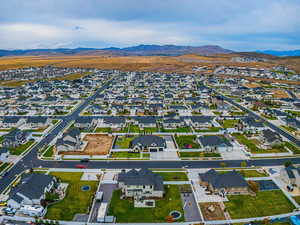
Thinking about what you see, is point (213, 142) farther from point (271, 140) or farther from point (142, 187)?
point (142, 187)

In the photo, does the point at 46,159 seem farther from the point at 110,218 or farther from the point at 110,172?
the point at 110,218

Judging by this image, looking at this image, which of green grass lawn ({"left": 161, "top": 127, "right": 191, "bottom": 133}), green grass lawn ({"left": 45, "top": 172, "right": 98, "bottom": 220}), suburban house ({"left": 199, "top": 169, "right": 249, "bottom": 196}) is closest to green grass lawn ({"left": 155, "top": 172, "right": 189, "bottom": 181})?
suburban house ({"left": 199, "top": 169, "right": 249, "bottom": 196})

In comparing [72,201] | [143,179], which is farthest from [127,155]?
[72,201]

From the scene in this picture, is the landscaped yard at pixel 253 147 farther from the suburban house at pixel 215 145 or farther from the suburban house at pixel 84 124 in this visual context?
the suburban house at pixel 84 124

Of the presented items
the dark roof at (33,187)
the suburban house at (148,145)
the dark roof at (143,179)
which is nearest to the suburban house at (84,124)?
the suburban house at (148,145)

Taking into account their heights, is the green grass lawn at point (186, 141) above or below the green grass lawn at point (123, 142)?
below

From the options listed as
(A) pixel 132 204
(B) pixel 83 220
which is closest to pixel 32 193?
(B) pixel 83 220
